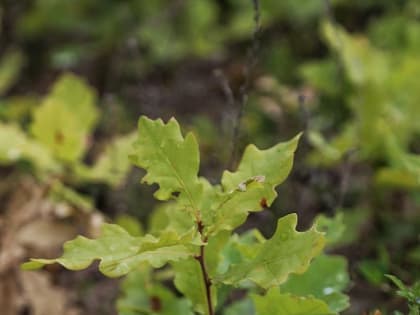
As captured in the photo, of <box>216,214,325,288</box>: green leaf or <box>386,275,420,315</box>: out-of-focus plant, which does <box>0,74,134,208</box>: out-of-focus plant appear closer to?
<box>216,214,325,288</box>: green leaf

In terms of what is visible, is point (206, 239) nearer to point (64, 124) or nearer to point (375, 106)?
point (64, 124)

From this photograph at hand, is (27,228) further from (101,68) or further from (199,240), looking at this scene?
(101,68)

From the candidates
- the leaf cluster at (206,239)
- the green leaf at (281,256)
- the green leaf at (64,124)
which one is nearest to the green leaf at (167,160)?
the leaf cluster at (206,239)

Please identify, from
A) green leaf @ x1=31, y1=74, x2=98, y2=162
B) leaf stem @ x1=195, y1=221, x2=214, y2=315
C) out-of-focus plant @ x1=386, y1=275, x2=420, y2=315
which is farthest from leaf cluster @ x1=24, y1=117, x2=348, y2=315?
green leaf @ x1=31, y1=74, x2=98, y2=162

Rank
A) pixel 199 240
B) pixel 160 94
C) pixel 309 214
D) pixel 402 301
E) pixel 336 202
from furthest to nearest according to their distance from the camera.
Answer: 1. pixel 160 94
2. pixel 309 214
3. pixel 336 202
4. pixel 402 301
5. pixel 199 240

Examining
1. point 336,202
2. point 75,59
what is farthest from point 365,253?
point 75,59

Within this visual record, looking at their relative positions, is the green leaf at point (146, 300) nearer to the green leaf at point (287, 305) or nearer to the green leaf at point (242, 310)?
the green leaf at point (242, 310)

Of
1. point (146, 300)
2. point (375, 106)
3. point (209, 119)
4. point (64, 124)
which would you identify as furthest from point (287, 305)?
point (209, 119)
